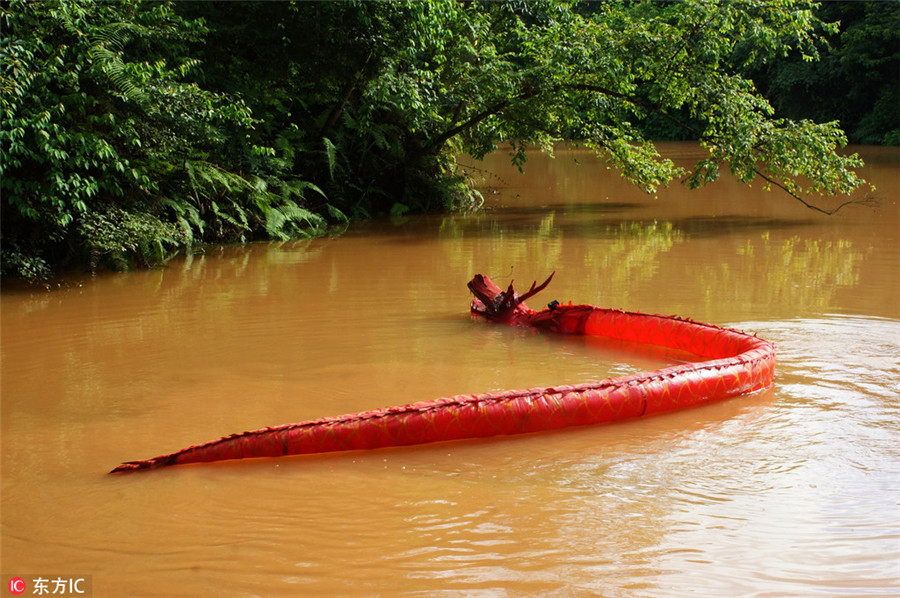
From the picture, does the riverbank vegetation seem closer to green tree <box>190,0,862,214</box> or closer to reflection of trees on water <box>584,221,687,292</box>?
green tree <box>190,0,862,214</box>

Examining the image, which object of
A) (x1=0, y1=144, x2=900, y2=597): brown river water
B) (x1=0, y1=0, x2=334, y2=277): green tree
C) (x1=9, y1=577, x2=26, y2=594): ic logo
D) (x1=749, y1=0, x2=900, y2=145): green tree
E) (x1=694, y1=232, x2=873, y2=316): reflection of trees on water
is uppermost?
(x1=749, y1=0, x2=900, y2=145): green tree

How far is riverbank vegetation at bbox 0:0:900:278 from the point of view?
29.6 feet

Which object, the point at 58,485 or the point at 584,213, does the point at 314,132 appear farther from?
the point at 58,485

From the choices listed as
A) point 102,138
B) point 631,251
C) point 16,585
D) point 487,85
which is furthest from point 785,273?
point 16,585

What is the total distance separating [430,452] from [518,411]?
0.55 metres

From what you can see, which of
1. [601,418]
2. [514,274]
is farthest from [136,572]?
[514,274]

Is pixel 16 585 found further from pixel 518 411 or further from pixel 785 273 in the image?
pixel 785 273

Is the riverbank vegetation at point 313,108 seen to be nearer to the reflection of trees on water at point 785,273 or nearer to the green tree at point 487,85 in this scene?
the green tree at point 487,85

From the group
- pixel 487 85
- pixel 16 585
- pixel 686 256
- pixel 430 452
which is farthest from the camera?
pixel 487 85

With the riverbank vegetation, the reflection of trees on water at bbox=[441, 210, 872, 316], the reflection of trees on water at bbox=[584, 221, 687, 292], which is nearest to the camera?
the reflection of trees on water at bbox=[441, 210, 872, 316]

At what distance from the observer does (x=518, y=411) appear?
458cm

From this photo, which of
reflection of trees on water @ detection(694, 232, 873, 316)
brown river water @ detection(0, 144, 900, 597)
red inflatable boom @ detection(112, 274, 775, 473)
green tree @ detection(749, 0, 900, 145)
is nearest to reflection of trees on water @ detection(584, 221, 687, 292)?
brown river water @ detection(0, 144, 900, 597)

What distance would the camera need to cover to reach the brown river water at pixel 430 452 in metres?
3.23

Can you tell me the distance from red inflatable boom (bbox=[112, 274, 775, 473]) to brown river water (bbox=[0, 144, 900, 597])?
9 centimetres
